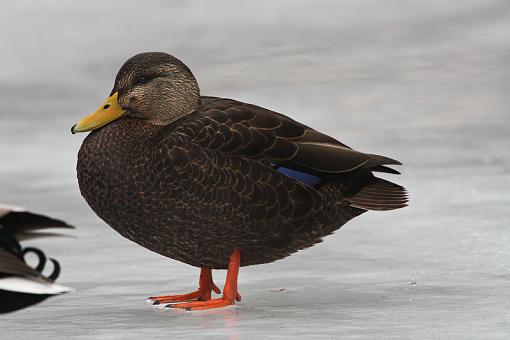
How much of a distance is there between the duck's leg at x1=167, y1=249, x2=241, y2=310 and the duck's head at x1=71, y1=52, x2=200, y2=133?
0.67 m

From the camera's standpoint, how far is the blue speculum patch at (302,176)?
6.71 metres

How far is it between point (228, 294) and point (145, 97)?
0.93m

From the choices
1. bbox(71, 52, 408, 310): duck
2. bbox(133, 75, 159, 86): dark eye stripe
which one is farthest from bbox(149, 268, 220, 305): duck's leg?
bbox(133, 75, 159, 86): dark eye stripe

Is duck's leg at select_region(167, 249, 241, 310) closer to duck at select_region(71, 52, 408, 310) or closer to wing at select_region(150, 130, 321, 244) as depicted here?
duck at select_region(71, 52, 408, 310)

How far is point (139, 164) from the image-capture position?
21.5ft

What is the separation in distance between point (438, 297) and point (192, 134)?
1.28 metres

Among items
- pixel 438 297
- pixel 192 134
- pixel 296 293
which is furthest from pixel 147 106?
pixel 438 297

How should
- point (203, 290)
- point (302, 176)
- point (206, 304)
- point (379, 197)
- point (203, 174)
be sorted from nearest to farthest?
point (203, 174) < point (206, 304) < point (302, 176) < point (203, 290) < point (379, 197)

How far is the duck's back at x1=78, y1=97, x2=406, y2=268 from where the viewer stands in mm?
6520

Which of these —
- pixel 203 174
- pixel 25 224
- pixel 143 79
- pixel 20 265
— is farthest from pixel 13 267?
pixel 143 79

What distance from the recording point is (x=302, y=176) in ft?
22.1

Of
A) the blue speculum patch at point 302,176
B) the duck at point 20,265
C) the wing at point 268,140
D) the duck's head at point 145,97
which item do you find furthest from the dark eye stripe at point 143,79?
the duck at point 20,265

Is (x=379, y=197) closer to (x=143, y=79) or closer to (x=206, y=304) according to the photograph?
(x=206, y=304)

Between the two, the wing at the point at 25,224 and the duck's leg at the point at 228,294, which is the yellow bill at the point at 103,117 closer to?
the duck's leg at the point at 228,294
